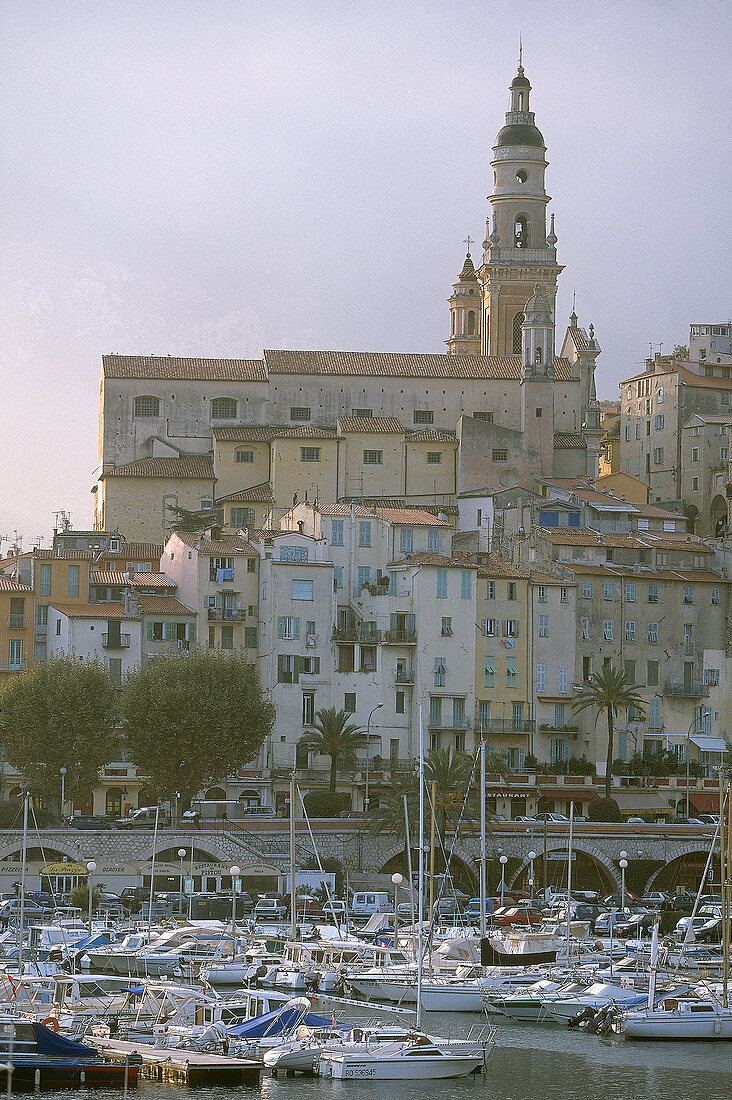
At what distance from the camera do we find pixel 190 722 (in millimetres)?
89562

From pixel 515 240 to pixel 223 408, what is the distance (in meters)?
30.4

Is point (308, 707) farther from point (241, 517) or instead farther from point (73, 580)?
point (241, 517)

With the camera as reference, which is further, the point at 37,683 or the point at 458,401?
the point at 458,401

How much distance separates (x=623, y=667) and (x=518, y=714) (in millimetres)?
6398

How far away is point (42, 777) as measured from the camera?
90188 millimetres

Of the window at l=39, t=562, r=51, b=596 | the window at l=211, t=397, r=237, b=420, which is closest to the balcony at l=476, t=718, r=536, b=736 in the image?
the window at l=39, t=562, r=51, b=596

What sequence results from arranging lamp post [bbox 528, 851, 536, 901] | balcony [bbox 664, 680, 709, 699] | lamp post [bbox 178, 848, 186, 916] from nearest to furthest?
1. lamp post [bbox 178, 848, 186, 916]
2. lamp post [bbox 528, 851, 536, 901]
3. balcony [bbox 664, 680, 709, 699]

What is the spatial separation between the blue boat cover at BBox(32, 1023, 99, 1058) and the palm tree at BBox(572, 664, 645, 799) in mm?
47383

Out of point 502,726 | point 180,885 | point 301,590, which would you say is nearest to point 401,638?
point 301,590

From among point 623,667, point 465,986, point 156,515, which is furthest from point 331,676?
point 465,986

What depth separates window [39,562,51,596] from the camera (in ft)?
336

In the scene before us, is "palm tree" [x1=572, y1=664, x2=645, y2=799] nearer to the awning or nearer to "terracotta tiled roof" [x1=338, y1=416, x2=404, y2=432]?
the awning

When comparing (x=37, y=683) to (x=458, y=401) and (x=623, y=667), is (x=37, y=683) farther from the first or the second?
(x=458, y=401)

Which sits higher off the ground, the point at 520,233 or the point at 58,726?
the point at 520,233
